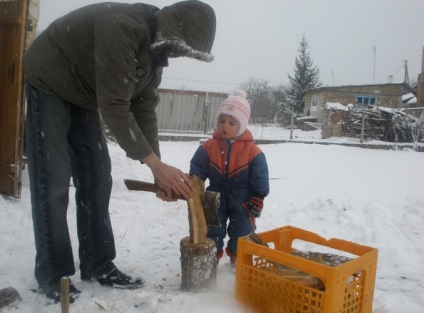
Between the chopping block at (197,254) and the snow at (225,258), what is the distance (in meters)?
0.10

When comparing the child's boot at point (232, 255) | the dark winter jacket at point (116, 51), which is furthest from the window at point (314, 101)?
the dark winter jacket at point (116, 51)

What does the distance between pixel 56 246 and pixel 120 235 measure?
4.55ft

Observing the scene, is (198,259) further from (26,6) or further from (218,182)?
(26,6)

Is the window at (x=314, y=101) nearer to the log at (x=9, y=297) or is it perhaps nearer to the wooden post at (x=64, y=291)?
the log at (x=9, y=297)

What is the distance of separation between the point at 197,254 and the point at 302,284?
72cm

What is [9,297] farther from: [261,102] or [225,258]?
[261,102]

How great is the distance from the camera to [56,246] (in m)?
2.39

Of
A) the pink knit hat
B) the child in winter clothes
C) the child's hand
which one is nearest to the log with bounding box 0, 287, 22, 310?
the child in winter clothes

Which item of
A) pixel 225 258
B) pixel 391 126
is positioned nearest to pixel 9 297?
pixel 225 258

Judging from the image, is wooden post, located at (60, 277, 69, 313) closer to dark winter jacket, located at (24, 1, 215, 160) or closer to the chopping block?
dark winter jacket, located at (24, 1, 215, 160)

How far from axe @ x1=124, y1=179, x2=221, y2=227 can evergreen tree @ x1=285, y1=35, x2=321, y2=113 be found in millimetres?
35440

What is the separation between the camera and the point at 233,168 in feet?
11.0

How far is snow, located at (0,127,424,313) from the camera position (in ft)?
7.69

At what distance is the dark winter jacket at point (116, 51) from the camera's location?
204 cm
